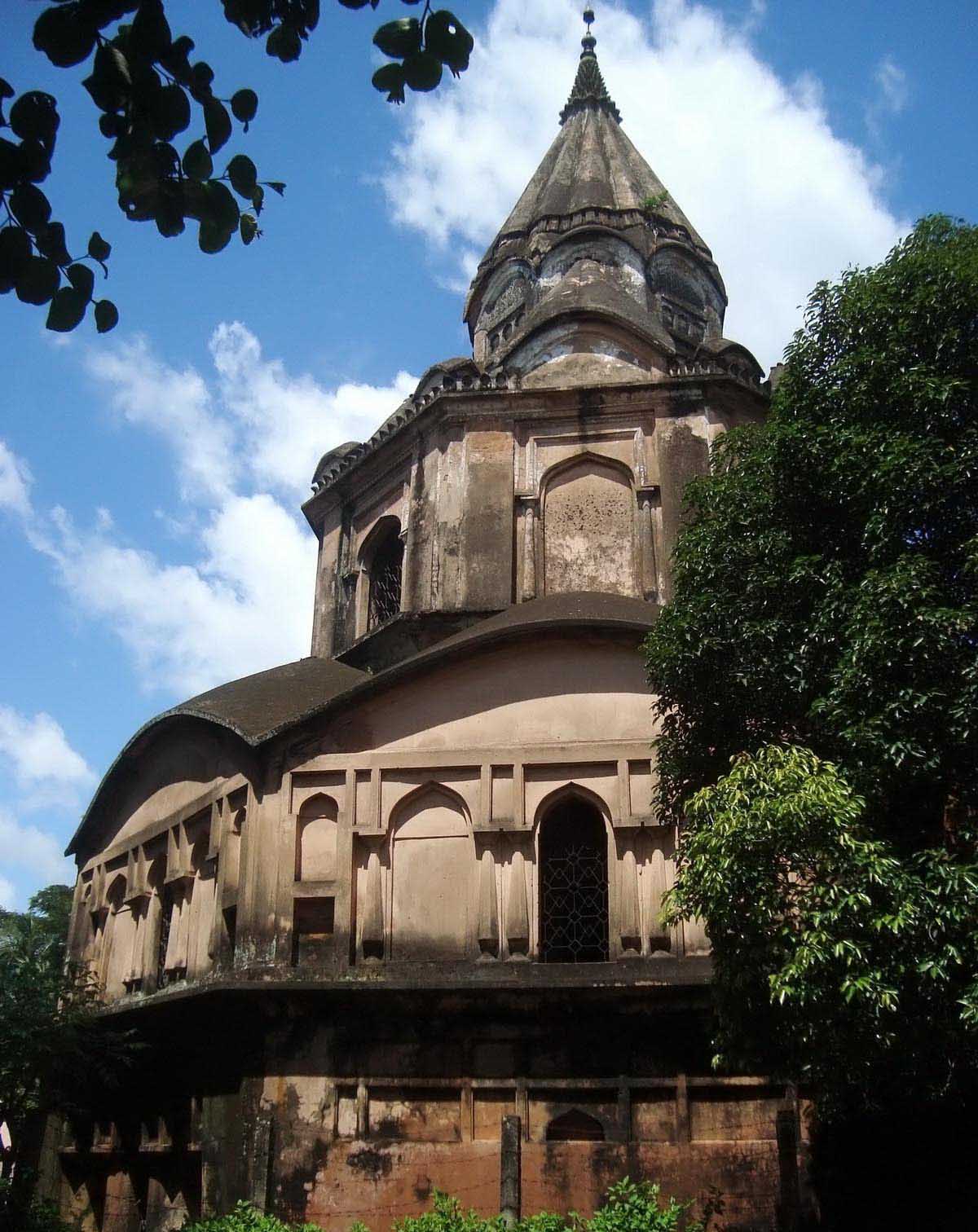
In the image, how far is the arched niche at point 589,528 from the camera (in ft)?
56.0

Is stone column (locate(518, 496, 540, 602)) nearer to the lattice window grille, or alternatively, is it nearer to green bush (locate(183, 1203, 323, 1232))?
the lattice window grille

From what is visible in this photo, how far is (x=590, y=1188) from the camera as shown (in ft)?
38.5

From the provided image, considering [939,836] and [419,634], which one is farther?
[419,634]

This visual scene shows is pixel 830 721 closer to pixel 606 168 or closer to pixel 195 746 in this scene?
pixel 195 746

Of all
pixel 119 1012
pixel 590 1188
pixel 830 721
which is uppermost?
pixel 830 721

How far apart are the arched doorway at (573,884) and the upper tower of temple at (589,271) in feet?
25.0

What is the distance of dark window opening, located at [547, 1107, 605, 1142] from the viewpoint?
12.1 metres

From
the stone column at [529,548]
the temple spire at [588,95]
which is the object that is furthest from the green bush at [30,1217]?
the temple spire at [588,95]

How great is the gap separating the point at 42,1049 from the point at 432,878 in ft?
15.5

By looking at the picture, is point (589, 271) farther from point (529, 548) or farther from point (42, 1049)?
point (42, 1049)

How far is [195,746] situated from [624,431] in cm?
698

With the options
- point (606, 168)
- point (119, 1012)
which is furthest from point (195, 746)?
point (606, 168)

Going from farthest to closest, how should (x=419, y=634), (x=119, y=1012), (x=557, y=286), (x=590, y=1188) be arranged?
(x=557, y=286), (x=419, y=634), (x=119, y=1012), (x=590, y=1188)

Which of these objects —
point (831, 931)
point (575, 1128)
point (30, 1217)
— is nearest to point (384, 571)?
point (575, 1128)
